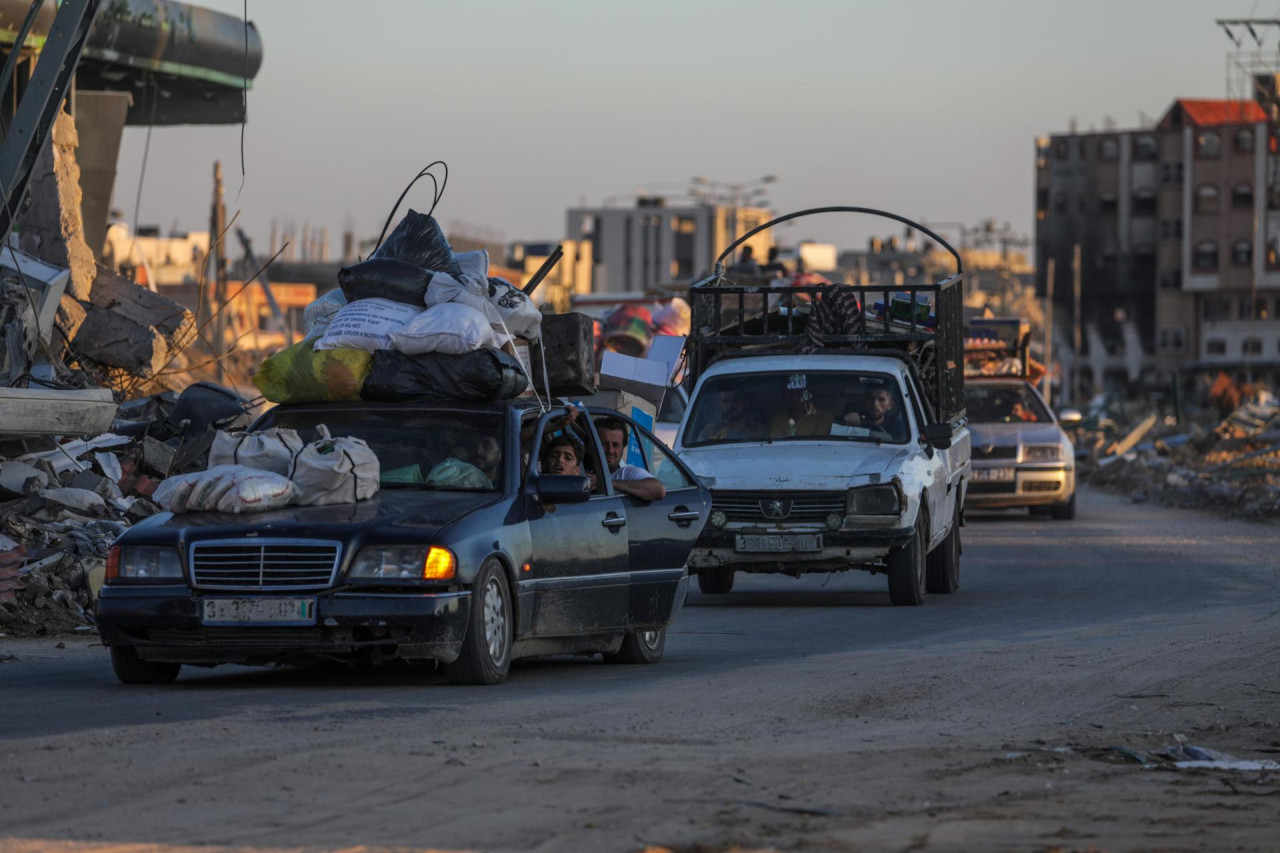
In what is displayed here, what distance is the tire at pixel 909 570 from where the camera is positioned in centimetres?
1616

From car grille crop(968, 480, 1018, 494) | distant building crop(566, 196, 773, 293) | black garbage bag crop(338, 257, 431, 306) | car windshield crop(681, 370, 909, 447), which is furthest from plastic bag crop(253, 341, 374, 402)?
distant building crop(566, 196, 773, 293)

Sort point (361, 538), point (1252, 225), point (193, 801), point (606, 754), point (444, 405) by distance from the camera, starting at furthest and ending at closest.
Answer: point (1252, 225)
point (444, 405)
point (361, 538)
point (606, 754)
point (193, 801)

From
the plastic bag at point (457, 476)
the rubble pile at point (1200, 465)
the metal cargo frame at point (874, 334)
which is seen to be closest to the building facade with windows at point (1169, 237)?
the rubble pile at point (1200, 465)

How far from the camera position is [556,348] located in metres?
11.8

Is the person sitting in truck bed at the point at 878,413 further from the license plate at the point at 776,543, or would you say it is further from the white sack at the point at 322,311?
the white sack at the point at 322,311

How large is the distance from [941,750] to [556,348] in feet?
14.6

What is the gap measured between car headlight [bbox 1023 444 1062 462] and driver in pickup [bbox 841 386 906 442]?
11453 mm

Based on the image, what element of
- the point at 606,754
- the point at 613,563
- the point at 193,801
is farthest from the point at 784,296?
the point at 193,801

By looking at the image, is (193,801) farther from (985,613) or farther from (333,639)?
(985,613)

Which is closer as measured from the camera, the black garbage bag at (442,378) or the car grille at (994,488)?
the black garbage bag at (442,378)

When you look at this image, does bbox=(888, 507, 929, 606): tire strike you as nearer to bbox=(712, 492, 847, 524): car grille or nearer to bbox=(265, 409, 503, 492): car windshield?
bbox=(712, 492, 847, 524): car grille

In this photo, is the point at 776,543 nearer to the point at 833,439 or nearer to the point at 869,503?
the point at 869,503

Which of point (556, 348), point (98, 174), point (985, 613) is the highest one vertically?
point (98, 174)

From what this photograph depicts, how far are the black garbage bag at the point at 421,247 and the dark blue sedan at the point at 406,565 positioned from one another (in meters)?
1.18
